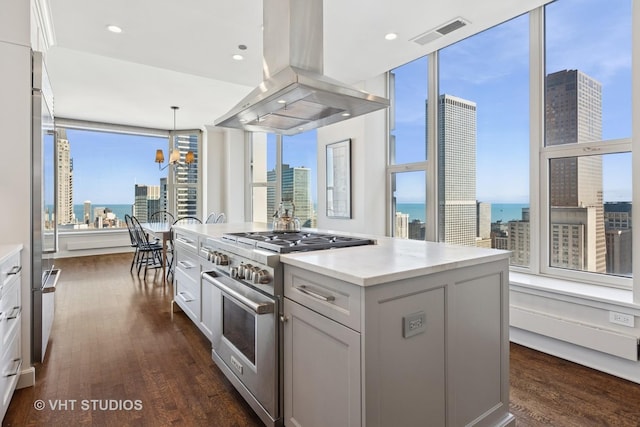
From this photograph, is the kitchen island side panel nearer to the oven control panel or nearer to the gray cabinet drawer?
the gray cabinet drawer

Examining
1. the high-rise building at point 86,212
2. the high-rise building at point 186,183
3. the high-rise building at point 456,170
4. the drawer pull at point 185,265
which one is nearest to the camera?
the drawer pull at point 185,265

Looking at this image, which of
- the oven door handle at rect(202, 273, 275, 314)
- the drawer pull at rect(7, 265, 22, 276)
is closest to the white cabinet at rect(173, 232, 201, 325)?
the oven door handle at rect(202, 273, 275, 314)

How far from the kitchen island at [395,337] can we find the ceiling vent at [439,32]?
2345 mm

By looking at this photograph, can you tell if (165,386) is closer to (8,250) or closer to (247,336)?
(247,336)

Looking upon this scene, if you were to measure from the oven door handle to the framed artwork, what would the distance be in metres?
2.64

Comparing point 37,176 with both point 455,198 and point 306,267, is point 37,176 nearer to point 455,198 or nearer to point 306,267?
point 306,267

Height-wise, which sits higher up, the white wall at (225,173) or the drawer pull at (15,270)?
the white wall at (225,173)

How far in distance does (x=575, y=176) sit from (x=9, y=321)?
13.2 feet

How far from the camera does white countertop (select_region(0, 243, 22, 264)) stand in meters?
1.78

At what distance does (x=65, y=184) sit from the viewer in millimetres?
7215

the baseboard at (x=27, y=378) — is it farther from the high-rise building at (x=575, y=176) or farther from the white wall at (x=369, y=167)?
the high-rise building at (x=575, y=176)

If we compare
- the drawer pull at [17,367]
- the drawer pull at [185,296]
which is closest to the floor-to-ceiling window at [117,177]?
the drawer pull at [185,296]

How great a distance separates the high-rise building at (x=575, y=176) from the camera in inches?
106

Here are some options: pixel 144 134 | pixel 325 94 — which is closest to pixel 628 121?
pixel 325 94
